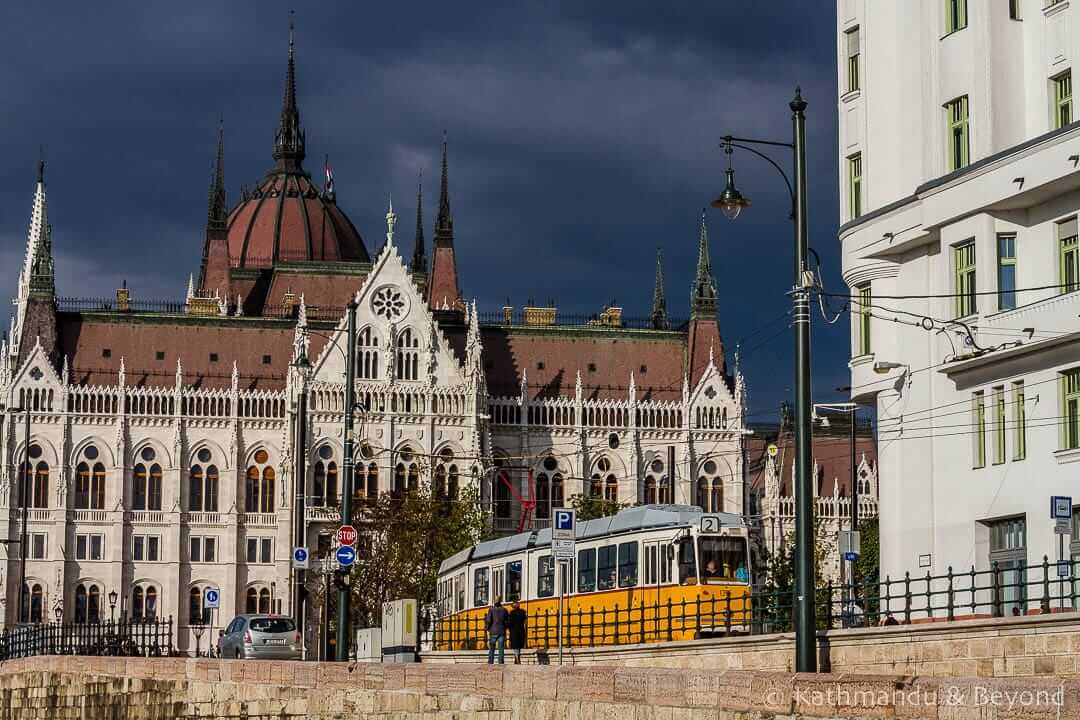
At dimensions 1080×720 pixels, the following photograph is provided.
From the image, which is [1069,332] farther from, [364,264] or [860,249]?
[364,264]

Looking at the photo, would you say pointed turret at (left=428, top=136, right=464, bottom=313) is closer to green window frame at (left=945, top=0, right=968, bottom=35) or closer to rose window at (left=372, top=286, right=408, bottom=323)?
rose window at (left=372, top=286, right=408, bottom=323)

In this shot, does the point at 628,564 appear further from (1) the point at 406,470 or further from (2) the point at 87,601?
(2) the point at 87,601

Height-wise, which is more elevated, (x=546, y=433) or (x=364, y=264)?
(x=364, y=264)

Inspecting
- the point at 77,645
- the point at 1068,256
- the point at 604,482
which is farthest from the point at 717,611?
the point at 604,482

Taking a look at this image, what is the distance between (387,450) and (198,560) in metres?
13.2

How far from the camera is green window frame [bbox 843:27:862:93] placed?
50.5m

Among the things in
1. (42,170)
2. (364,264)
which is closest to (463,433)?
(364,264)

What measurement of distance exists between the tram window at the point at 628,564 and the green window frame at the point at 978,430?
30.3 feet

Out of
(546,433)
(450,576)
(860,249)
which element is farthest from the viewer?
(546,433)

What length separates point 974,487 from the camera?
4509 cm

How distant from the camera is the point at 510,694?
31391 mm

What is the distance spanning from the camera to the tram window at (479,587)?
58906 millimetres

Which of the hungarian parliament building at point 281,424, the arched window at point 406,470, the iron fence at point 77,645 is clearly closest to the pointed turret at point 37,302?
the hungarian parliament building at point 281,424

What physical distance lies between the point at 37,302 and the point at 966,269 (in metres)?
90.5
